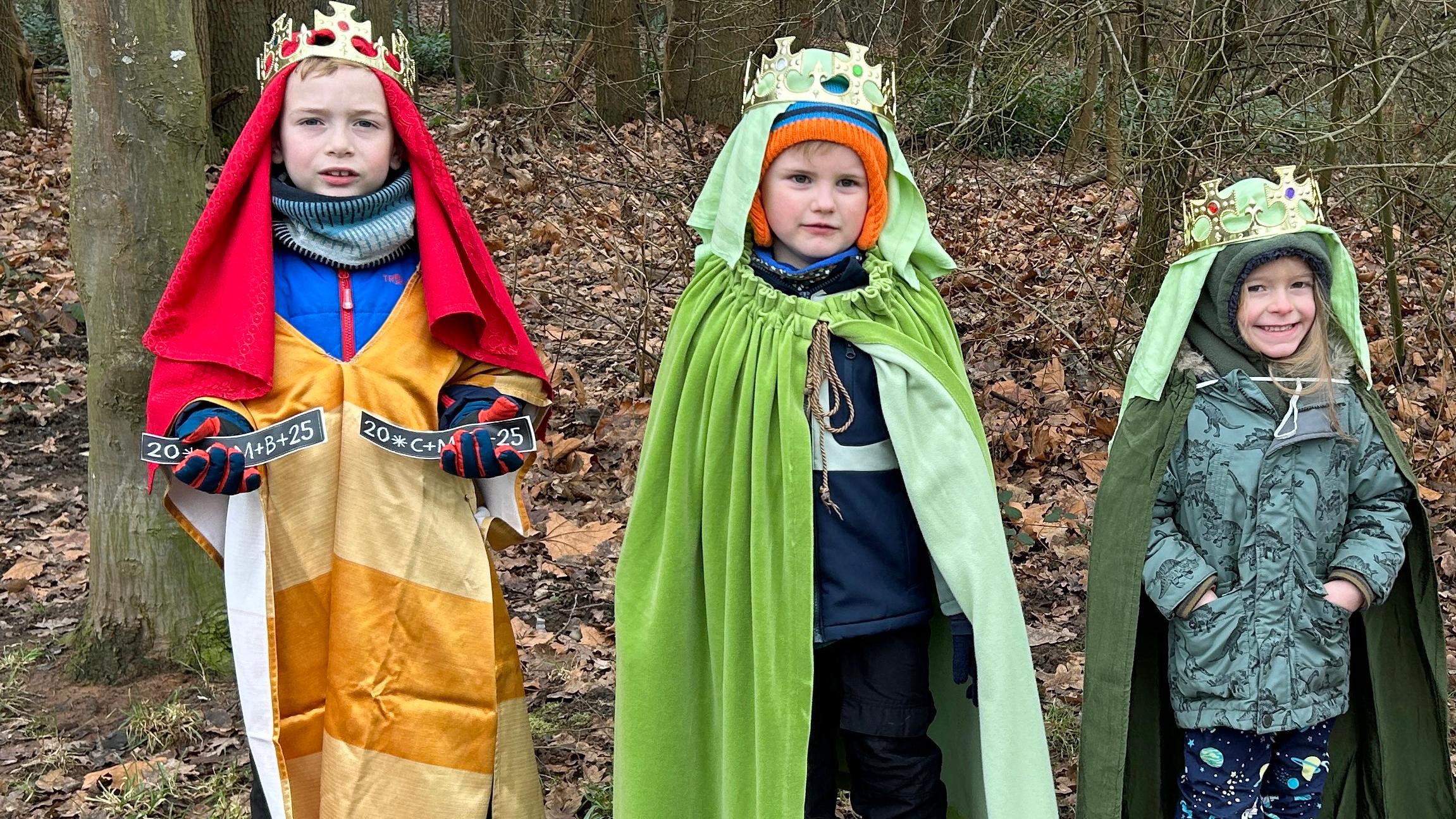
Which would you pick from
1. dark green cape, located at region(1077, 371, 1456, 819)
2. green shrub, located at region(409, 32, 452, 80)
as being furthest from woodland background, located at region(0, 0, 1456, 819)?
green shrub, located at region(409, 32, 452, 80)

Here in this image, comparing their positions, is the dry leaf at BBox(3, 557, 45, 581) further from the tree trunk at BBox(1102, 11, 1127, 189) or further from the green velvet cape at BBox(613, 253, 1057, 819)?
the tree trunk at BBox(1102, 11, 1127, 189)

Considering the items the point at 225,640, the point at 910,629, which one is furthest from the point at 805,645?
the point at 225,640

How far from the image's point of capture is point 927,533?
9.12 ft

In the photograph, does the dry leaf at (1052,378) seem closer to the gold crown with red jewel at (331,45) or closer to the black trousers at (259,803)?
the gold crown with red jewel at (331,45)

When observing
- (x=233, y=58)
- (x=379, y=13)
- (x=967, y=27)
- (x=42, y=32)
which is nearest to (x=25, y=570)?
(x=967, y=27)

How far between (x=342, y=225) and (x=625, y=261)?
343 centimetres

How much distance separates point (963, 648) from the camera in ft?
9.23

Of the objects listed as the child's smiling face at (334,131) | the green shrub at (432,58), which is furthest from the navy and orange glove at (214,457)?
the green shrub at (432,58)

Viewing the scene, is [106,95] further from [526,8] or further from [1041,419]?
[1041,419]

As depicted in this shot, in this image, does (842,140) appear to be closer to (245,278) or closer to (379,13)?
(245,278)

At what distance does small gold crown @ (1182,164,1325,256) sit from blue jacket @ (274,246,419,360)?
2.03 m

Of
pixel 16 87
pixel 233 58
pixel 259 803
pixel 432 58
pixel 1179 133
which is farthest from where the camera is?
pixel 432 58

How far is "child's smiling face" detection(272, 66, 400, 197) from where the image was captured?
9.43 feet

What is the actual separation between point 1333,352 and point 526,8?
525 centimetres
